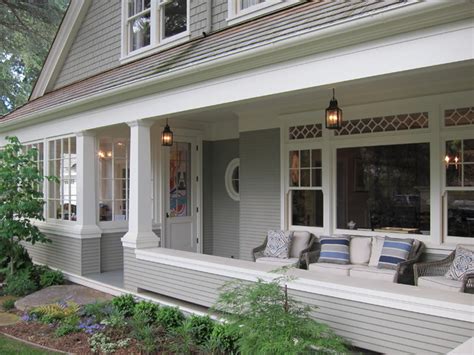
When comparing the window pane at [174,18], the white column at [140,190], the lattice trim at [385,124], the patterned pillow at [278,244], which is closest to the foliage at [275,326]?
the patterned pillow at [278,244]

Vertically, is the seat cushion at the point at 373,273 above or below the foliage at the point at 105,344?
above

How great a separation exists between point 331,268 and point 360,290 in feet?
6.50

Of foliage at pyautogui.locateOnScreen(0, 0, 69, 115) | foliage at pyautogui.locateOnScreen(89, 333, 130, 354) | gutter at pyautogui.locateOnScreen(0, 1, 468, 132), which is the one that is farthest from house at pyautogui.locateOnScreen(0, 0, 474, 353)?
foliage at pyautogui.locateOnScreen(0, 0, 69, 115)

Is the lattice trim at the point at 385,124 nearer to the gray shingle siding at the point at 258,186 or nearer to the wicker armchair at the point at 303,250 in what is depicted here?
the gray shingle siding at the point at 258,186

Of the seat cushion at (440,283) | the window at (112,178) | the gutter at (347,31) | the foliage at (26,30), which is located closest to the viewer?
the gutter at (347,31)

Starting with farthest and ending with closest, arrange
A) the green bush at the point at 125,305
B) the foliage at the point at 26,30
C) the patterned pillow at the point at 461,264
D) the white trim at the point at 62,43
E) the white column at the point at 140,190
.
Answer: the foliage at the point at 26,30, the white trim at the point at 62,43, the white column at the point at 140,190, the green bush at the point at 125,305, the patterned pillow at the point at 461,264

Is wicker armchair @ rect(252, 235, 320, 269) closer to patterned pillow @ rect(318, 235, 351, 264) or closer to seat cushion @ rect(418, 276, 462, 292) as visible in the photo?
patterned pillow @ rect(318, 235, 351, 264)

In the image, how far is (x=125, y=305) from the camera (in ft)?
19.9

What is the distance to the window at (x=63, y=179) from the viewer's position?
8.61m

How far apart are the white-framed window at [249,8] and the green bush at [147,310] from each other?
4.22 meters

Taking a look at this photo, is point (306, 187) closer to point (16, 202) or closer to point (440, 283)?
point (440, 283)

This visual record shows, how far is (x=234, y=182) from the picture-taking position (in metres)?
9.22

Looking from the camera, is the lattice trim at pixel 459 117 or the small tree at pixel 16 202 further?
the small tree at pixel 16 202

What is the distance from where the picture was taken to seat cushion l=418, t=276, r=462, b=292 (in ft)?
15.7
